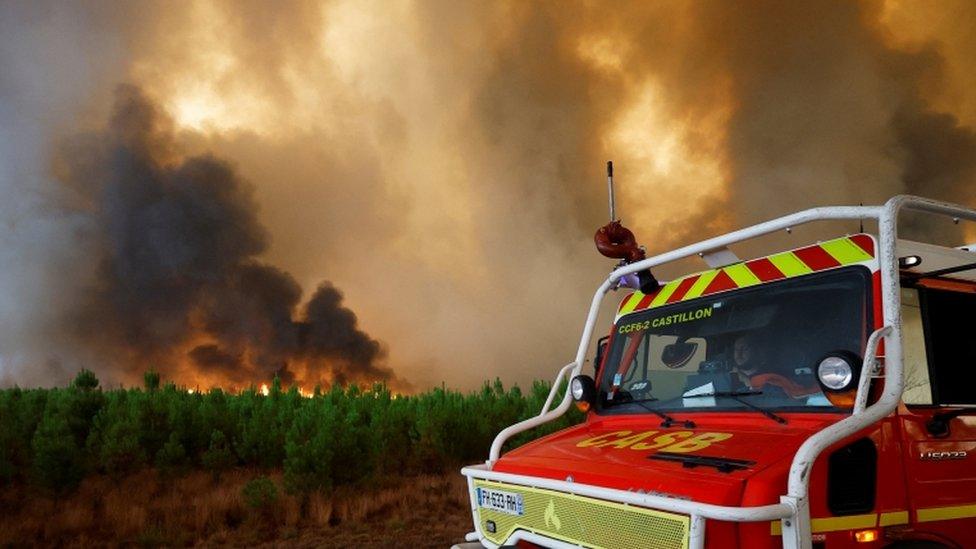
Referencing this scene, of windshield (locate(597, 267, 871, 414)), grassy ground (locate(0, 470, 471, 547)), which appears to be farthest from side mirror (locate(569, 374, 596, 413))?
grassy ground (locate(0, 470, 471, 547))

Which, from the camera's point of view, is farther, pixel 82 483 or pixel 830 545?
pixel 82 483

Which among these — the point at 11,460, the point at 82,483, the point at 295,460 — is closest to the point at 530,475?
the point at 295,460

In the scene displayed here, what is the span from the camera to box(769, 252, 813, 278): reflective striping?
3.73 metres

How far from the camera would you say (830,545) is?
2818 millimetres

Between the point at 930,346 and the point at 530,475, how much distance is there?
6.90 feet

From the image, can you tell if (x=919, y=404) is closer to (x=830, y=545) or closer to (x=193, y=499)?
(x=830, y=545)

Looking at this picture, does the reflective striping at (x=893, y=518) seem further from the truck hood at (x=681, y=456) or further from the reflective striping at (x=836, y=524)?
the truck hood at (x=681, y=456)

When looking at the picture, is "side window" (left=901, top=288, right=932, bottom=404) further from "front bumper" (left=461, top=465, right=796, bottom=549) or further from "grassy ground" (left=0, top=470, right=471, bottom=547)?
"grassy ground" (left=0, top=470, right=471, bottom=547)

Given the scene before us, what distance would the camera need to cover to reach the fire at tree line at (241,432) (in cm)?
1102

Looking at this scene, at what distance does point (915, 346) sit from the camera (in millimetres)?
3641

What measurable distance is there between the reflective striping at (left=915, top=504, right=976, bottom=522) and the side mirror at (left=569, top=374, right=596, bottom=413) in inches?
75.5

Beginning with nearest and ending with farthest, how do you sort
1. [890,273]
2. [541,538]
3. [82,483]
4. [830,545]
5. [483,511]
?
1. [830,545]
2. [890,273]
3. [541,538]
4. [483,511]
5. [82,483]

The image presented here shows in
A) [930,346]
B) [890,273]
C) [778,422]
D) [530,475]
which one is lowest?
[530,475]

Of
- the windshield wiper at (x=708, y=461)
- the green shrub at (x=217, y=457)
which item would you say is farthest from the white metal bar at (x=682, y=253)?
the green shrub at (x=217, y=457)
